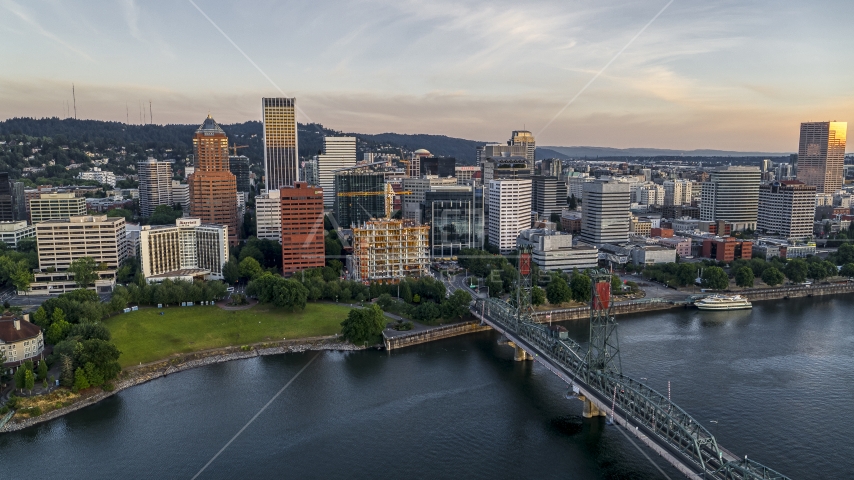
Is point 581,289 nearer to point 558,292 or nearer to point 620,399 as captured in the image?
point 558,292

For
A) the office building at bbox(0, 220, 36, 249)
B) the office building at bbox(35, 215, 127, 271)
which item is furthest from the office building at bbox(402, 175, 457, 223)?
the office building at bbox(0, 220, 36, 249)

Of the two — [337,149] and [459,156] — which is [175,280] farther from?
[459,156]

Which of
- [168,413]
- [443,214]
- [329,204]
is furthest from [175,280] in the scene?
[329,204]

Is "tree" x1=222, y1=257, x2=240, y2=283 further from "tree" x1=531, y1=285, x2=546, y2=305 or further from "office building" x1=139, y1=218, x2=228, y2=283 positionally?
"tree" x1=531, y1=285, x2=546, y2=305

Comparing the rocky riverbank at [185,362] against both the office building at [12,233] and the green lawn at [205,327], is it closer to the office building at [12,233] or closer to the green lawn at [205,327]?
the green lawn at [205,327]

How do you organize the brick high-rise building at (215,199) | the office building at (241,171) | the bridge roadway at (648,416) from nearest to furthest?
the bridge roadway at (648,416)
the brick high-rise building at (215,199)
the office building at (241,171)

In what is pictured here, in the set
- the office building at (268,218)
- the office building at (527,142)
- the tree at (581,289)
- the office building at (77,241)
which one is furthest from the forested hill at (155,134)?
the tree at (581,289)

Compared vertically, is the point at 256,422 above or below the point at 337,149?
below
